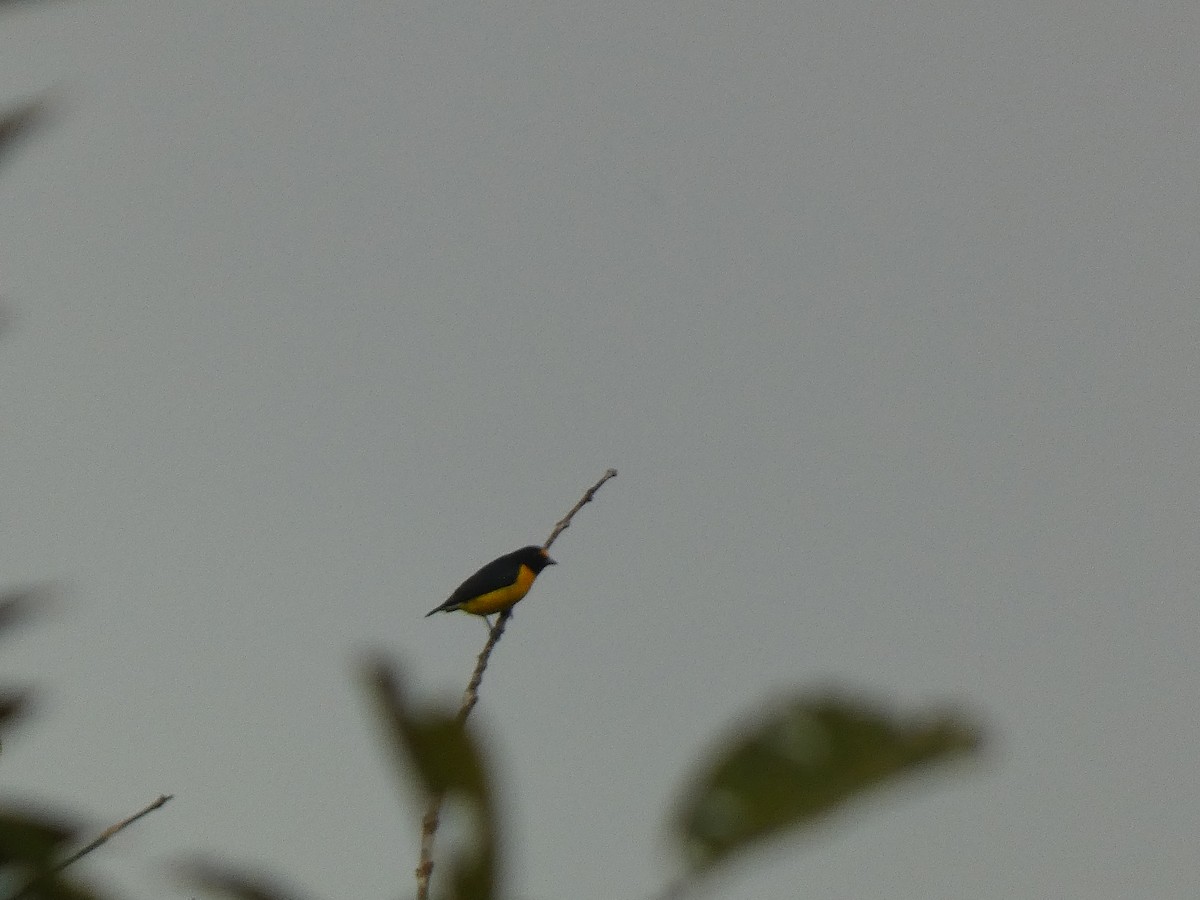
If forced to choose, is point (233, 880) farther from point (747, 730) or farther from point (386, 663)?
point (747, 730)

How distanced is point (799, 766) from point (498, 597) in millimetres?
13542

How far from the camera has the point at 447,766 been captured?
31.9 inches

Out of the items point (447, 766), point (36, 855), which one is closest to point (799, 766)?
point (447, 766)

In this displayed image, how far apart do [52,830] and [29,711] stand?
3.7 inches

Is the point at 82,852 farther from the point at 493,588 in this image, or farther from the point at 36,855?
the point at 493,588

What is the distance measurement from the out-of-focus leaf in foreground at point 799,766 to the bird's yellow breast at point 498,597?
1346 centimetres

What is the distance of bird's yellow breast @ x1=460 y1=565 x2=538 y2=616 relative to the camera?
14.2 meters

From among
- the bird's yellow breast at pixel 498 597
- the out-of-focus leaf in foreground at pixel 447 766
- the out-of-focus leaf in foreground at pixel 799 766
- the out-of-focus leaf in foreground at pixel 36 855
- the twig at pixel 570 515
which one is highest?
the bird's yellow breast at pixel 498 597

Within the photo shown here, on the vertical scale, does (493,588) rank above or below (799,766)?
above

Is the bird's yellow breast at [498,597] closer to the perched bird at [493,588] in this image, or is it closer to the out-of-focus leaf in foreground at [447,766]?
the perched bird at [493,588]

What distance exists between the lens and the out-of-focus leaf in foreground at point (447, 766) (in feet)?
2.57

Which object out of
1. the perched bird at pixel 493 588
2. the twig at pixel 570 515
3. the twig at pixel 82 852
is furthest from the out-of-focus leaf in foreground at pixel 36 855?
the perched bird at pixel 493 588

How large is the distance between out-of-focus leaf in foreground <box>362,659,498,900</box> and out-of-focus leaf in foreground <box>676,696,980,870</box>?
0.39 ft

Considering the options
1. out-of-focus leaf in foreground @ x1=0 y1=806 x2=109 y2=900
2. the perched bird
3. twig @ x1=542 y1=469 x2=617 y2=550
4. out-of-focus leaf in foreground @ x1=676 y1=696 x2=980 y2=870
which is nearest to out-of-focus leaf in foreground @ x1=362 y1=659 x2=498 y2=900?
out-of-focus leaf in foreground @ x1=676 y1=696 x2=980 y2=870
